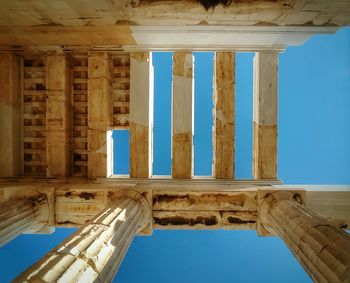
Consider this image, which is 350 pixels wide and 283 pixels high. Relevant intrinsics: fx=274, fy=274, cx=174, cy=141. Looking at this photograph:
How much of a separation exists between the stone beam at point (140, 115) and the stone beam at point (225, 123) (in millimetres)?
2112

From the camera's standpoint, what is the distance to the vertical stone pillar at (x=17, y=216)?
19.1 ft

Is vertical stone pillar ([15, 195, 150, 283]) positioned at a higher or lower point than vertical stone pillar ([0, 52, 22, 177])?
lower

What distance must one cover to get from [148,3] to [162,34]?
1.61 m

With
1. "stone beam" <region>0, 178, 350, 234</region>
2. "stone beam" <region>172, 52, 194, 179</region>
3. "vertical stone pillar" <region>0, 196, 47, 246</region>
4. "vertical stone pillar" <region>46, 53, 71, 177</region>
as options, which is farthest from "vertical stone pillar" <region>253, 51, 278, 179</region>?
"vertical stone pillar" <region>0, 196, 47, 246</region>

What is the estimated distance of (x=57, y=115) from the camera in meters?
8.62

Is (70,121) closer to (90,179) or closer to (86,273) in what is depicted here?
(90,179)

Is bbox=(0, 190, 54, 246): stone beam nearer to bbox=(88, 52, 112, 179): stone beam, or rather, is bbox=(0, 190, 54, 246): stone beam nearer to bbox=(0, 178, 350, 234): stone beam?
bbox=(0, 178, 350, 234): stone beam

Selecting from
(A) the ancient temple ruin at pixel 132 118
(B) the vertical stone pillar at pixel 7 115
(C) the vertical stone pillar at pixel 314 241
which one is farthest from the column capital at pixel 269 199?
(B) the vertical stone pillar at pixel 7 115

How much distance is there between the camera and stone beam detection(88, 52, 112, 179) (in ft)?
28.1

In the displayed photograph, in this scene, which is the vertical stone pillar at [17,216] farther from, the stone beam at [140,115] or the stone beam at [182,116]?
the stone beam at [182,116]

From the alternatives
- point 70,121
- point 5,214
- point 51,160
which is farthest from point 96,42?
point 5,214

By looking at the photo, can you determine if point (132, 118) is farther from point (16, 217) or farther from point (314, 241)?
point (314, 241)

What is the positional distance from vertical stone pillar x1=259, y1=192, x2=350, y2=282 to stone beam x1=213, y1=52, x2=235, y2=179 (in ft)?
7.11

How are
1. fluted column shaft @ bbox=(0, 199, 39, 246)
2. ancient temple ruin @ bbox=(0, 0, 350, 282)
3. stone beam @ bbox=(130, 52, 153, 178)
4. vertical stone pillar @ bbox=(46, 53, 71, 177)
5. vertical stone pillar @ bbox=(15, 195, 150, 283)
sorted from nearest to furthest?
vertical stone pillar @ bbox=(15, 195, 150, 283) < fluted column shaft @ bbox=(0, 199, 39, 246) < ancient temple ruin @ bbox=(0, 0, 350, 282) < stone beam @ bbox=(130, 52, 153, 178) < vertical stone pillar @ bbox=(46, 53, 71, 177)
